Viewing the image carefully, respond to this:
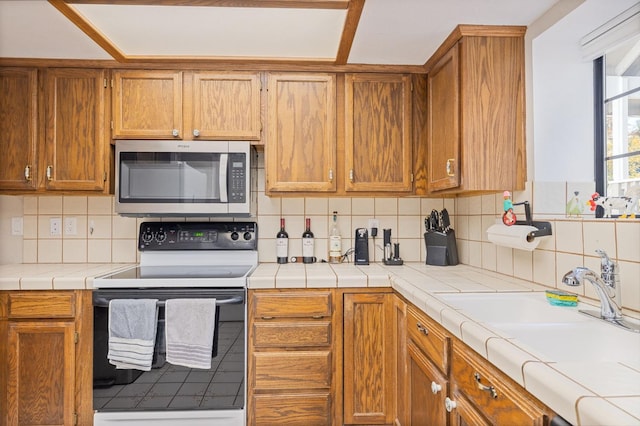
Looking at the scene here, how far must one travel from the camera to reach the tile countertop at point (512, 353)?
64cm

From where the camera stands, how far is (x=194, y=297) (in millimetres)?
1810

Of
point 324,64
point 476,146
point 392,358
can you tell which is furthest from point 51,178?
point 476,146

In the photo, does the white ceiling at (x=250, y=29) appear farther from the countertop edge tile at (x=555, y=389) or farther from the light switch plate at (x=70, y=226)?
the countertop edge tile at (x=555, y=389)

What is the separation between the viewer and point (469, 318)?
1.11m

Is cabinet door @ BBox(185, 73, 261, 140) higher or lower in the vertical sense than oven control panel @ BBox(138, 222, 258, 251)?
higher

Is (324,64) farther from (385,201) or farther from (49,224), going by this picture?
(49,224)

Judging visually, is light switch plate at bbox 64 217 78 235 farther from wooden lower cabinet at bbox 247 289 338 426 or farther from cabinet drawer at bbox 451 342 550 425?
cabinet drawer at bbox 451 342 550 425

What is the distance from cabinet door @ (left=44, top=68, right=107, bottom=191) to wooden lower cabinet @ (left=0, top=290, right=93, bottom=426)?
677 millimetres

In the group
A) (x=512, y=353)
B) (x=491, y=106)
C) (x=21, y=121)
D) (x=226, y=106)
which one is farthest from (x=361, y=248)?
(x=21, y=121)

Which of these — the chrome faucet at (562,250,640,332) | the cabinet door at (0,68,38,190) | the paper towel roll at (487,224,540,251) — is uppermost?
the cabinet door at (0,68,38,190)

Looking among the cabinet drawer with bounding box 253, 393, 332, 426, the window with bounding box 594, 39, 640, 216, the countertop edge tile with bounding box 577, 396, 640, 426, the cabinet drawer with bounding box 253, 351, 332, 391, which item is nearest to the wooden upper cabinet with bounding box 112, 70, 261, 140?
the cabinet drawer with bounding box 253, 351, 332, 391

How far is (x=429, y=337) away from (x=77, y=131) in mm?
2207

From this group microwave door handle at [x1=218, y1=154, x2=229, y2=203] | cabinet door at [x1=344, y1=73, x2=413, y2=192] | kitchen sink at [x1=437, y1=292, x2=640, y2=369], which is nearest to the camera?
kitchen sink at [x1=437, y1=292, x2=640, y2=369]

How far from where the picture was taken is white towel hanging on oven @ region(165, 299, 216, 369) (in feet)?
5.78
